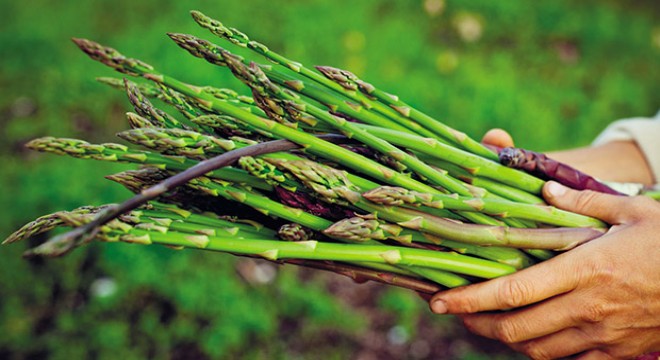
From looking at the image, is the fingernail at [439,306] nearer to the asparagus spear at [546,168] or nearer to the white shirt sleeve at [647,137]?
the asparagus spear at [546,168]

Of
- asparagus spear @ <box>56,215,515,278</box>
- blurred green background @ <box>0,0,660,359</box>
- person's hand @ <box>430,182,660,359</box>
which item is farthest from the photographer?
blurred green background @ <box>0,0,660,359</box>

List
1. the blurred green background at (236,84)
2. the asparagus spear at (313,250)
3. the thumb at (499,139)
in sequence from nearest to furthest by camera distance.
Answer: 1. the asparagus spear at (313,250)
2. the thumb at (499,139)
3. the blurred green background at (236,84)

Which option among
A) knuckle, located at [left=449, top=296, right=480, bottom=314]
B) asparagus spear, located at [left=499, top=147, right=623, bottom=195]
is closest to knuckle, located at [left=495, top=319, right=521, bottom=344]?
knuckle, located at [left=449, top=296, right=480, bottom=314]

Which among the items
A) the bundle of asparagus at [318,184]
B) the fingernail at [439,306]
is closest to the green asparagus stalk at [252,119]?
the bundle of asparagus at [318,184]

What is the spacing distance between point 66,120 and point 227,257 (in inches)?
62.7

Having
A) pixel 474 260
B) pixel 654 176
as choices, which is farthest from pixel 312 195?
pixel 654 176

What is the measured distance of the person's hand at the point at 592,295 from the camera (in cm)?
150

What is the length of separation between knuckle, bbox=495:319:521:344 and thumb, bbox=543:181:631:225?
37 cm

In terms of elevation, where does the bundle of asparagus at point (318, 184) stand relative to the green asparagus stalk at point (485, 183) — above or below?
below

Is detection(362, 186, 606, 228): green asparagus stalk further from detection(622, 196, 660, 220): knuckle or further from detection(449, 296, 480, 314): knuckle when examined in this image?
detection(449, 296, 480, 314): knuckle

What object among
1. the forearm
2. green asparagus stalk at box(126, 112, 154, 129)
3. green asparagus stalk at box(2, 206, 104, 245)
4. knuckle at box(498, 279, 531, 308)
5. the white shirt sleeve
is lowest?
green asparagus stalk at box(2, 206, 104, 245)

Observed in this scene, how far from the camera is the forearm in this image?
204 cm

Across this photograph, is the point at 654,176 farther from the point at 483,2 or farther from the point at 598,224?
the point at 483,2

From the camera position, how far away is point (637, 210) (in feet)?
5.16
